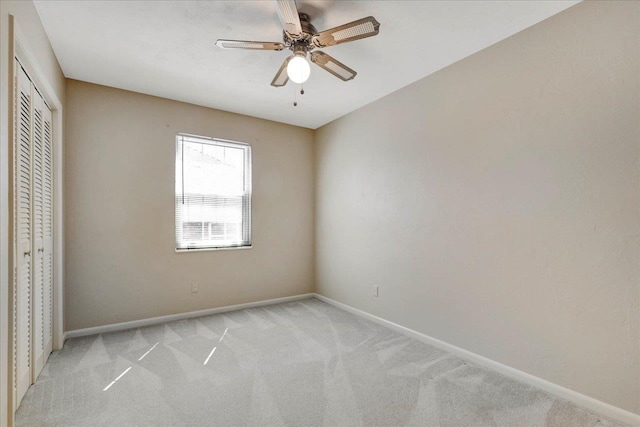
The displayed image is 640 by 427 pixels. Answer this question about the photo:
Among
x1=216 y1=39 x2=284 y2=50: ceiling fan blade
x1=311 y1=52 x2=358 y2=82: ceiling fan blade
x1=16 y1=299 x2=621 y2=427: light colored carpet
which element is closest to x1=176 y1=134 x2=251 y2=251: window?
x1=16 y1=299 x2=621 y2=427: light colored carpet

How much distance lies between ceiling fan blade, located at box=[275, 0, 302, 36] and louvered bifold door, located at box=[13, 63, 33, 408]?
5.38 feet

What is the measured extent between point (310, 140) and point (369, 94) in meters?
1.46

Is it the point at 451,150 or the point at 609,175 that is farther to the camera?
the point at 451,150

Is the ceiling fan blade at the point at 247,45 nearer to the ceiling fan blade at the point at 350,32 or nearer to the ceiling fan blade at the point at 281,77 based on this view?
the ceiling fan blade at the point at 281,77

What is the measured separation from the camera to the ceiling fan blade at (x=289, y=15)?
1.65 metres

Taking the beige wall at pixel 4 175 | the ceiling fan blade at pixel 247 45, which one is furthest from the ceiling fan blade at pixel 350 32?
the beige wall at pixel 4 175

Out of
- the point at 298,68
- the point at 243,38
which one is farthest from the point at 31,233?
the point at 298,68

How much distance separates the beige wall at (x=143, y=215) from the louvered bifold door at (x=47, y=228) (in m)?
0.41

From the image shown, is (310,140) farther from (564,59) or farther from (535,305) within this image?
(535,305)

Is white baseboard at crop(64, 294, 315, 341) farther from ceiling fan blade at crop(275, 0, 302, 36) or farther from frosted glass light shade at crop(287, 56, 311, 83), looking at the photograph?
ceiling fan blade at crop(275, 0, 302, 36)

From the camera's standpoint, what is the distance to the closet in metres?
1.84

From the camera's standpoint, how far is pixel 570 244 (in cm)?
205

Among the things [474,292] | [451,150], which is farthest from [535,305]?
[451,150]

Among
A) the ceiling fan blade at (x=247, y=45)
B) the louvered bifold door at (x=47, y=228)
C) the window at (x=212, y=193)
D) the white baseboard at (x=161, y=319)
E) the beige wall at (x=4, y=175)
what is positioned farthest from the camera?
the window at (x=212, y=193)
